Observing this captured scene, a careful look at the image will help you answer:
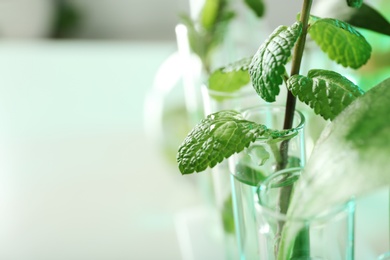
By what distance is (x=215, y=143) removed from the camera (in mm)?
436

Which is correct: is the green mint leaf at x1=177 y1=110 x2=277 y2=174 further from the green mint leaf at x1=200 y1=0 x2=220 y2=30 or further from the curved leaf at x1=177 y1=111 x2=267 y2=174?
the green mint leaf at x1=200 y1=0 x2=220 y2=30

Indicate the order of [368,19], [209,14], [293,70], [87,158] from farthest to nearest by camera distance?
1. [87,158]
2. [209,14]
3. [368,19]
4. [293,70]

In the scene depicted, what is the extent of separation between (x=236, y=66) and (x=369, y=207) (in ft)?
1.12

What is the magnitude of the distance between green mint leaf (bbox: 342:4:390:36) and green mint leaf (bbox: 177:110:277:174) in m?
0.17

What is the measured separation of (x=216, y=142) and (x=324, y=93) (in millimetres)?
74

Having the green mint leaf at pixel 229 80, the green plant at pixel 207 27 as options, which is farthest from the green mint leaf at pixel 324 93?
the green plant at pixel 207 27

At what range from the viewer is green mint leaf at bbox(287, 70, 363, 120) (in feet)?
1.34

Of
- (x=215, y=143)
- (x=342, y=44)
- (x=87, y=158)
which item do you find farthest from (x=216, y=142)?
(x=87, y=158)

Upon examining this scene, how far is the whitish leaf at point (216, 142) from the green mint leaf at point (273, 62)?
0.04 metres

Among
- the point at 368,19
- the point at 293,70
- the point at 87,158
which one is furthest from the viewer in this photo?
the point at 87,158

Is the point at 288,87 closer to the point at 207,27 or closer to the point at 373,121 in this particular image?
the point at 373,121

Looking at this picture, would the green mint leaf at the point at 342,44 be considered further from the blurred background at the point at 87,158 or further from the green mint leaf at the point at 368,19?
the blurred background at the point at 87,158

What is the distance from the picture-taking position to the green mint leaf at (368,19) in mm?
548

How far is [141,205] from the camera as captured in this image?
804mm
